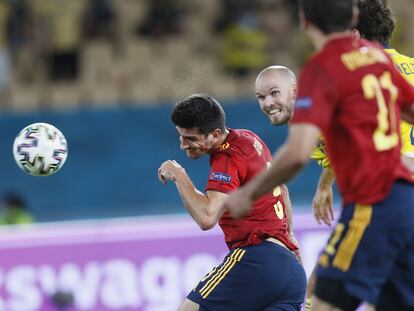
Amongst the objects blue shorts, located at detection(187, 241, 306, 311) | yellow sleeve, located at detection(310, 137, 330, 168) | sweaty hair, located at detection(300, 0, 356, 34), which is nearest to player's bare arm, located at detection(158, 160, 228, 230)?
blue shorts, located at detection(187, 241, 306, 311)

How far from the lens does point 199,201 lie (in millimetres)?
6535

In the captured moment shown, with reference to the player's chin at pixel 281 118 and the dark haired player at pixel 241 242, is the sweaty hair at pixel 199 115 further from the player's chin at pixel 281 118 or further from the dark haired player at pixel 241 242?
the player's chin at pixel 281 118

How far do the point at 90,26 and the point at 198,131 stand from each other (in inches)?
419

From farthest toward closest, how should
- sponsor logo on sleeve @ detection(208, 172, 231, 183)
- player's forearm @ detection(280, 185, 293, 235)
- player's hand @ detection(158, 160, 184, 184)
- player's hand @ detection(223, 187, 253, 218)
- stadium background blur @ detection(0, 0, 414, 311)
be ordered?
stadium background blur @ detection(0, 0, 414, 311) → player's forearm @ detection(280, 185, 293, 235) → player's hand @ detection(158, 160, 184, 184) → sponsor logo on sleeve @ detection(208, 172, 231, 183) → player's hand @ detection(223, 187, 253, 218)

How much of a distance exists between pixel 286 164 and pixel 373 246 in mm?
695

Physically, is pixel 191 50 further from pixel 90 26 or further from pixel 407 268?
pixel 407 268

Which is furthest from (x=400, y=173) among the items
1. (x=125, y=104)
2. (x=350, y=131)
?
(x=125, y=104)

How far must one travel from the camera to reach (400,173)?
17.6ft

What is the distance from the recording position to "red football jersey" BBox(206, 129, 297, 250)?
6719 mm

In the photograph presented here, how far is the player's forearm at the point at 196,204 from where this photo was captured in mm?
6438

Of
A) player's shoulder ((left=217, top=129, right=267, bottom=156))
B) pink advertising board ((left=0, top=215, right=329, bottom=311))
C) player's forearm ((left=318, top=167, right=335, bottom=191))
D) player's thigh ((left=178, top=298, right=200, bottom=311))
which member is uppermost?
player's shoulder ((left=217, top=129, right=267, bottom=156))

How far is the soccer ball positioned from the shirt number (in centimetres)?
286

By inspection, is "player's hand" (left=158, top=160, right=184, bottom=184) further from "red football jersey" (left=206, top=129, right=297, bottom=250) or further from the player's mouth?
the player's mouth

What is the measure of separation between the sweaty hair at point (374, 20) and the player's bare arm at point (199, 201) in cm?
140
